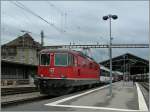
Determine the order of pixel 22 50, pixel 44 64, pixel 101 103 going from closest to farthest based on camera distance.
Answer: pixel 101 103
pixel 44 64
pixel 22 50

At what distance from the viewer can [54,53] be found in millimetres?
25453

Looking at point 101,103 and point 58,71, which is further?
point 58,71

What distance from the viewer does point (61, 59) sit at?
25484 millimetres

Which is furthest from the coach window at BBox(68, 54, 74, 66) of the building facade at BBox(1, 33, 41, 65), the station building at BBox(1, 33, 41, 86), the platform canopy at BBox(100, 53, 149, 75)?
the platform canopy at BBox(100, 53, 149, 75)

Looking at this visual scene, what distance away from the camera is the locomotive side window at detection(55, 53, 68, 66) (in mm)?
25266

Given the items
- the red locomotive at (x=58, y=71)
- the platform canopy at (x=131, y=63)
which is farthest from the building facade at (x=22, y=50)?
the red locomotive at (x=58, y=71)

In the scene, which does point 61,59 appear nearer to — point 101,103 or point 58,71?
point 58,71

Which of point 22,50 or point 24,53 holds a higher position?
point 22,50

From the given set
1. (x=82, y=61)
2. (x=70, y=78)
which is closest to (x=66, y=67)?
(x=70, y=78)

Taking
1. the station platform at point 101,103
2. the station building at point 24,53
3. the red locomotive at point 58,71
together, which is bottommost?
the station platform at point 101,103

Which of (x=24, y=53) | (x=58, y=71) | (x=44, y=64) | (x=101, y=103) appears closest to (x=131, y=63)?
(x=24, y=53)

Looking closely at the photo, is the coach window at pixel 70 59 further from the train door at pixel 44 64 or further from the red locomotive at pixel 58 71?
A: the train door at pixel 44 64

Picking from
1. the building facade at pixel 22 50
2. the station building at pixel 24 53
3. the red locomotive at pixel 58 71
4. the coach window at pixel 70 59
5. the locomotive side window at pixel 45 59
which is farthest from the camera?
the building facade at pixel 22 50

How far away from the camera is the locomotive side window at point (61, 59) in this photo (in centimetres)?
2527
